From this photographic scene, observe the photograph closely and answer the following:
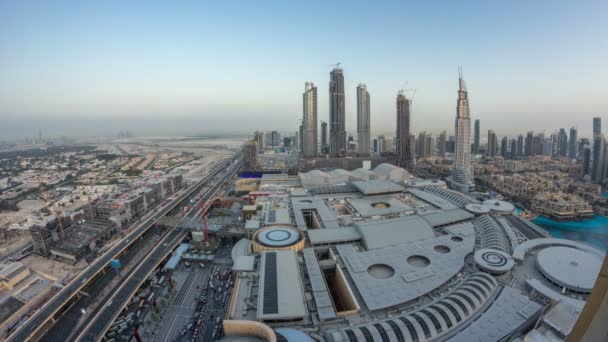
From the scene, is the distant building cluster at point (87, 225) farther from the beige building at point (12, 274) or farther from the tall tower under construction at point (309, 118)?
the tall tower under construction at point (309, 118)

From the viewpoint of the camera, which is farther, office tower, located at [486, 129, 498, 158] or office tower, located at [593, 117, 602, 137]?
office tower, located at [486, 129, 498, 158]

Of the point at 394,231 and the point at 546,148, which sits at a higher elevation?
the point at 546,148

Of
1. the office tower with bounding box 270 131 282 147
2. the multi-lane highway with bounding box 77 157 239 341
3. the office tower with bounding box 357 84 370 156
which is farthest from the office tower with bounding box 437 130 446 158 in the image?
the multi-lane highway with bounding box 77 157 239 341

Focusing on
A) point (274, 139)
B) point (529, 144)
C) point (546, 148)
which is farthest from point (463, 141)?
point (274, 139)

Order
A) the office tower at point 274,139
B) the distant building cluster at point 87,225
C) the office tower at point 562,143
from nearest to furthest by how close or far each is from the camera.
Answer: the distant building cluster at point 87,225
the office tower at point 562,143
the office tower at point 274,139

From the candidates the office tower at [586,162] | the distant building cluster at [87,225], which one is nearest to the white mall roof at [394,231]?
the distant building cluster at [87,225]

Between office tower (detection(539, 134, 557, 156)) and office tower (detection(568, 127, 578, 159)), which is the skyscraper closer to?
office tower (detection(568, 127, 578, 159))

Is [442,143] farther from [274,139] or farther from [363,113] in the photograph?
[274,139]
